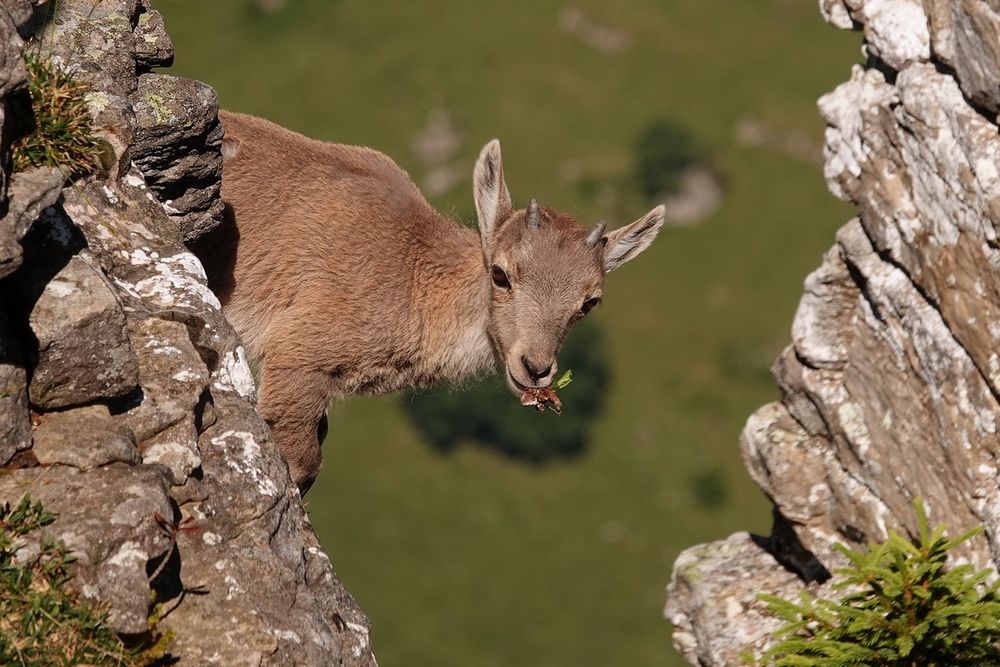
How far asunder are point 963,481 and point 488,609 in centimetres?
9968

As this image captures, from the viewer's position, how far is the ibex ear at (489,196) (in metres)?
17.0

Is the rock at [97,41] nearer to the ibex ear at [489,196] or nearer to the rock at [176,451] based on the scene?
the rock at [176,451]

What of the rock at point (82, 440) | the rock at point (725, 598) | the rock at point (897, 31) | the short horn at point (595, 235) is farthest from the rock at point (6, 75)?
the rock at point (725, 598)

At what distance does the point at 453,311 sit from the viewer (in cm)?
1711

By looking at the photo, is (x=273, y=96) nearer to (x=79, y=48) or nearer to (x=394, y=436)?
(x=394, y=436)

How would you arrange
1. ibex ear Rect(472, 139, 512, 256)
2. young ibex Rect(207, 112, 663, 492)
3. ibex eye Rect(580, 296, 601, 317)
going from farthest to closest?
ibex ear Rect(472, 139, 512, 256) < ibex eye Rect(580, 296, 601, 317) < young ibex Rect(207, 112, 663, 492)

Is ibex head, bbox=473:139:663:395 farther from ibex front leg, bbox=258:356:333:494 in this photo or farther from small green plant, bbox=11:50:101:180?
small green plant, bbox=11:50:101:180

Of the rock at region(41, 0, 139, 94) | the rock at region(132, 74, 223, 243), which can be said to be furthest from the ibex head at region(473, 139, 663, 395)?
the rock at region(41, 0, 139, 94)

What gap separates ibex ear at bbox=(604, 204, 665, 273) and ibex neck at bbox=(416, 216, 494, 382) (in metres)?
1.60

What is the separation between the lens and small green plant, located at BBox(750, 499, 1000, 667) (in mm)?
13164

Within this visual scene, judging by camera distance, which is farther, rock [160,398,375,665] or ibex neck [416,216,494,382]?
ibex neck [416,216,494,382]

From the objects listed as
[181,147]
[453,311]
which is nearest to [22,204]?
[181,147]

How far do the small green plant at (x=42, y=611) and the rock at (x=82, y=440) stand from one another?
582mm

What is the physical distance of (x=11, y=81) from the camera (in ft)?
35.7
